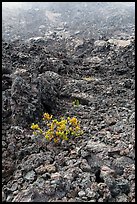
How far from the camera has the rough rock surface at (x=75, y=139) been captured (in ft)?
24.0

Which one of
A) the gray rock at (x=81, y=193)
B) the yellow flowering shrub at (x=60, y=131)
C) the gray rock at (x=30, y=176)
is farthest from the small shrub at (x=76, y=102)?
the gray rock at (x=81, y=193)

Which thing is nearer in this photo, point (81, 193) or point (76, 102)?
point (81, 193)

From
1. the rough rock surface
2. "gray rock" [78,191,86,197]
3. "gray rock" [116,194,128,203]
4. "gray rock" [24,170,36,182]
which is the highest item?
the rough rock surface

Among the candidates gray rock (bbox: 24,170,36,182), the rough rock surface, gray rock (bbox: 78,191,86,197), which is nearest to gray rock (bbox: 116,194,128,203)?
the rough rock surface

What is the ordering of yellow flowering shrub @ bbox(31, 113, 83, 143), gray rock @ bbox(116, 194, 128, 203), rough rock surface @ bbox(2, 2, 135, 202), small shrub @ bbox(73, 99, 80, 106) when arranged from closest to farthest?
1. gray rock @ bbox(116, 194, 128, 203)
2. rough rock surface @ bbox(2, 2, 135, 202)
3. yellow flowering shrub @ bbox(31, 113, 83, 143)
4. small shrub @ bbox(73, 99, 80, 106)

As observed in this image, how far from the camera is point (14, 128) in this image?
1025cm

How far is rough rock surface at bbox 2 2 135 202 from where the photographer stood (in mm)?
7309

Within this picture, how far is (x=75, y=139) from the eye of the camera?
31.4ft

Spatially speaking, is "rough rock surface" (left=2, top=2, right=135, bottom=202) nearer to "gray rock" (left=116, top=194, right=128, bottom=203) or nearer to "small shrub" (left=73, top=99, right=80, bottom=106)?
"gray rock" (left=116, top=194, right=128, bottom=203)

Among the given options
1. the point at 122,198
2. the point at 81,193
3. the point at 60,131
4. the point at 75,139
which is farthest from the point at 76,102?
the point at 122,198

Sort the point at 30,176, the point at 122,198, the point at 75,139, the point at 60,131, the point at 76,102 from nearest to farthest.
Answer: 1. the point at 122,198
2. the point at 30,176
3. the point at 60,131
4. the point at 75,139
5. the point at 76,102

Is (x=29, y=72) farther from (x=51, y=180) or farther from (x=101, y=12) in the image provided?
(x=101, y=12)

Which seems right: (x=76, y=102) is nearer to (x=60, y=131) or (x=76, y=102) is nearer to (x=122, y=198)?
(x=60, y=131)

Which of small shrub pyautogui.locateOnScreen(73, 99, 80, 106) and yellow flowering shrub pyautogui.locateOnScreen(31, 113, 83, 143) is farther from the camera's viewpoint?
small shrub pyautogui.locateOnScreen(73, 99, 80, 106)
